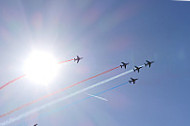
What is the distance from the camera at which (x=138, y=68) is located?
11312cm

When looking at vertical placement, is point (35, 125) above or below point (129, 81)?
below

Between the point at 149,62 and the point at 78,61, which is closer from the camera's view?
the point at 78,61

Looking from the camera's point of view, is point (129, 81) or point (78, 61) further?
point (129, 81)

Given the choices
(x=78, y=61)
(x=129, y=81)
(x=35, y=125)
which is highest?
→ (x=78, y=61)

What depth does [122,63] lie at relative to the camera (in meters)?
113

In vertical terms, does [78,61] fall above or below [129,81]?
above

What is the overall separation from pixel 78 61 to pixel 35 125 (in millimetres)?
61777

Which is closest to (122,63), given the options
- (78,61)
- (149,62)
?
(149,62)

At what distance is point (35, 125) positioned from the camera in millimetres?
116750

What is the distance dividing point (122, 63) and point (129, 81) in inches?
656

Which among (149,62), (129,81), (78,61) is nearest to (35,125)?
(78,61)

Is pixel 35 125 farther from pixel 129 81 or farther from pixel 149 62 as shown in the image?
pixel 149 62

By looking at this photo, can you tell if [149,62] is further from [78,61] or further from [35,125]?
[35,125]

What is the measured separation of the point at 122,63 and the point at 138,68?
12745 mm
